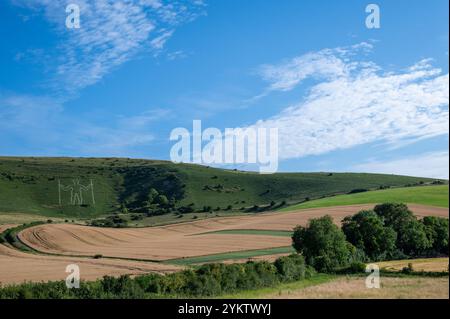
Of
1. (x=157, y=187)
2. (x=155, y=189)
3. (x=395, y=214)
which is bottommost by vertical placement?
(x=395, y=214)

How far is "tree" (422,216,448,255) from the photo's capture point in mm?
65000

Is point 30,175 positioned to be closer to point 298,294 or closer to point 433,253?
point 433,253

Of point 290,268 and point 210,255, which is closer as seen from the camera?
point 290,268

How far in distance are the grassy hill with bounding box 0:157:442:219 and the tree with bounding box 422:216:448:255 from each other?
187 feet

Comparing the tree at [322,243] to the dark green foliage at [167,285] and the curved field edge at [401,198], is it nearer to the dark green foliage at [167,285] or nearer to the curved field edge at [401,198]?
the dark green foliage at [167,285]

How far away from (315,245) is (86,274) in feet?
82.6

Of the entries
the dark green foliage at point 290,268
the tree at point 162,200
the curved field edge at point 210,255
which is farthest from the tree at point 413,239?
the tree at point 162,200

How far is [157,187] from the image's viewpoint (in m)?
162

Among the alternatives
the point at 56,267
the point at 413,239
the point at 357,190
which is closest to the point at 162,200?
the point at 357,190

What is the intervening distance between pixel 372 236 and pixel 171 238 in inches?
1504

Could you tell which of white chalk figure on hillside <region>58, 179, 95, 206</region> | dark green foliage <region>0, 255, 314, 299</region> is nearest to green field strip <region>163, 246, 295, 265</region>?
dark green foliage <region>0, 255, 314, 299</region>

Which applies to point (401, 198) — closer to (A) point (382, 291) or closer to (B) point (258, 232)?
(B) point (258, 232)

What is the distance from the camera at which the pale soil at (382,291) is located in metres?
29.7
